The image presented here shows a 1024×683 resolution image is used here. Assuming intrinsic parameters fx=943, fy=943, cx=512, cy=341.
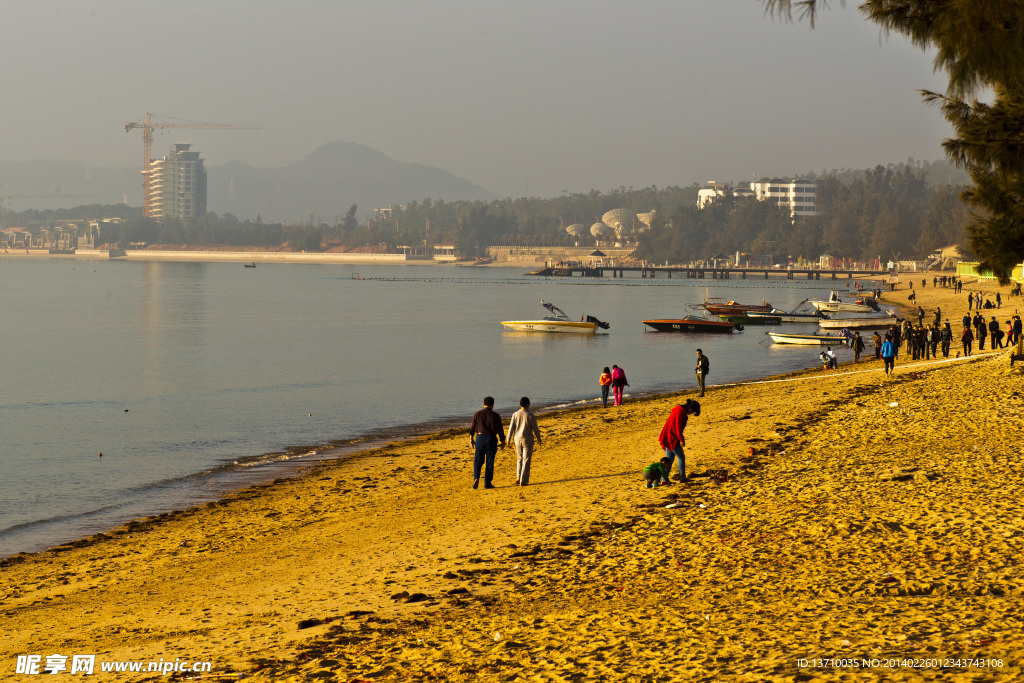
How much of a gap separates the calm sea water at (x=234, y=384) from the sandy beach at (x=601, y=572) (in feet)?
17.7

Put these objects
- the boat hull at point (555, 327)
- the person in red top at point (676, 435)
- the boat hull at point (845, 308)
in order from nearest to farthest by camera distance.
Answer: the person in red top at point (676, 435) < the boat hull at point (555, 327) < the boat hull at point (845, 308)

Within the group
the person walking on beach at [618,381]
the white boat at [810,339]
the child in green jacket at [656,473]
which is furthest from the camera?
the white boat at [810,339]

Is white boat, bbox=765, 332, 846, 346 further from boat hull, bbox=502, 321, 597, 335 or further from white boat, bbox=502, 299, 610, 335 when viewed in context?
boat hull, bbox=502, 321, 597, 335

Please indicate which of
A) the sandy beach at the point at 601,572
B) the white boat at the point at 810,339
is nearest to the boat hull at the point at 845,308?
the white boat at the point at 810,339

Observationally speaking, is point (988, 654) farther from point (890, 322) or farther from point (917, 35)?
point (890, 322)

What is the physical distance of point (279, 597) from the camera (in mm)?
12953

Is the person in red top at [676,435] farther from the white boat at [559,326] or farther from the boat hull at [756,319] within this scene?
the boat hull at [756,319]

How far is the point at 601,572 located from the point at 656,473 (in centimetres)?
510

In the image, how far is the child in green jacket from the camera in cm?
1716

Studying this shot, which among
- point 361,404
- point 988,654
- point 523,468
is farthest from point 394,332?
point 988,654

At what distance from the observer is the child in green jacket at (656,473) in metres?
17.2

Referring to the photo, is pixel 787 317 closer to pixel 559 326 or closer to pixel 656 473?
pixel 559 326

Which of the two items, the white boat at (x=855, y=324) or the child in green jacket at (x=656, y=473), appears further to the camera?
the white boat at (x=855, y=324)

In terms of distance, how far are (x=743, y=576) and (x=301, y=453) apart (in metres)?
20.8
